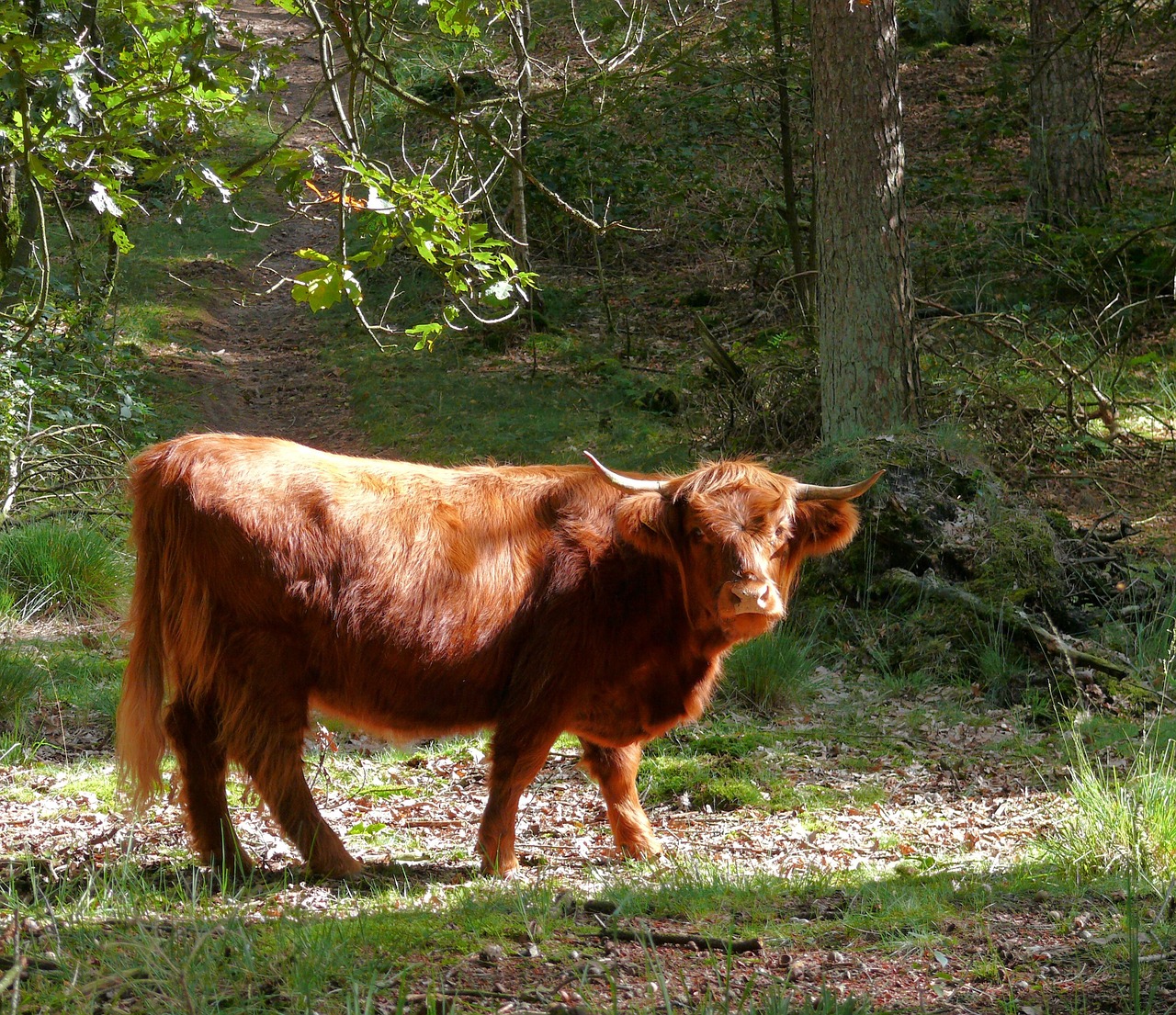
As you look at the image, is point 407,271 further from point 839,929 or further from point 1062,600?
point 839,929

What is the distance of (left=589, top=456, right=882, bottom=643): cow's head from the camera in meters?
4.66

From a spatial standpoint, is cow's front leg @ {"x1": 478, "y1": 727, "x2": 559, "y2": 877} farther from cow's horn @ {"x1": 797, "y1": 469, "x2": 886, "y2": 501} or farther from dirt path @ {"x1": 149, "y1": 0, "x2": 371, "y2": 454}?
dirt path @ {"x1": 149, "y1": 0, "x2": 371, "y2": 454}

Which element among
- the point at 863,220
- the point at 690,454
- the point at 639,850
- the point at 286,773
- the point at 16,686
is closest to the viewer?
the point at 286,773

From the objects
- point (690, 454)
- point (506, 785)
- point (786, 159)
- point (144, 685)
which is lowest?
point (506, 785)

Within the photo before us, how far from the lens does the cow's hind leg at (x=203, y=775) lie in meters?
4.54

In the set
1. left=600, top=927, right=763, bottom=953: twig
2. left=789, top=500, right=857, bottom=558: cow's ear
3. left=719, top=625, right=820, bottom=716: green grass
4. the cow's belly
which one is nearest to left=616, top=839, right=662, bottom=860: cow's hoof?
the cow's belly

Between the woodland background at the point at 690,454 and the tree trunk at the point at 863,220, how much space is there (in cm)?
3

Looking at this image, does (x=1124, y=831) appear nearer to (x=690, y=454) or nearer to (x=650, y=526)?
(x=650, y=526)

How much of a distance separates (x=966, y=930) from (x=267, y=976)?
2.11 metres

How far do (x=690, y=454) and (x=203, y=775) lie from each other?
23.3ft

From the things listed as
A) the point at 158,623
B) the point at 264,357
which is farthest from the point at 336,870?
the point at 264,357

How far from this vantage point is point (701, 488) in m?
4.89

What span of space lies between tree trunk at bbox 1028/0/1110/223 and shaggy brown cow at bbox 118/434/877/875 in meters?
11.5

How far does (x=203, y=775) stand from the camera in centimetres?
459
